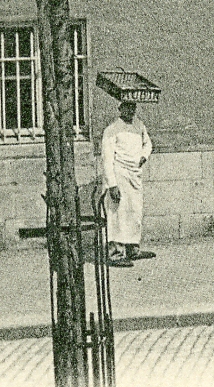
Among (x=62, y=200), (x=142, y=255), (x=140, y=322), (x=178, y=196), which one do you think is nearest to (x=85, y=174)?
(x=178, y=196)

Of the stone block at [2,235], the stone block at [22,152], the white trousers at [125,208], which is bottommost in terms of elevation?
the stone block at [2,235]

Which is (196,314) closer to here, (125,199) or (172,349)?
(172,349)

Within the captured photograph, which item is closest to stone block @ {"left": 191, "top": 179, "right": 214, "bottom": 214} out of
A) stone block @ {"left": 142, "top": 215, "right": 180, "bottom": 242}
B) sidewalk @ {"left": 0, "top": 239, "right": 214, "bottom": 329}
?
stone block @ {"left": 142, "top": 215, "right": 180, "bottom": 242}

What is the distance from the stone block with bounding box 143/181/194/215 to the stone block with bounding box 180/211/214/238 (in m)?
0.10

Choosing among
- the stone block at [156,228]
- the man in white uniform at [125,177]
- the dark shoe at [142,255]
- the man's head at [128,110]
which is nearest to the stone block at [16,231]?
the stone block at [156,228]

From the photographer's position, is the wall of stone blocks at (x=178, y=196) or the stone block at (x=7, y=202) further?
the wall of stone blocks at (x=178, y=196)

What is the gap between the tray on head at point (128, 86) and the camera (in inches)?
503

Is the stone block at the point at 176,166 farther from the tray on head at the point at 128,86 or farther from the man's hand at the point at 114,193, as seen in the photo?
the man's hand at the point at 114,193

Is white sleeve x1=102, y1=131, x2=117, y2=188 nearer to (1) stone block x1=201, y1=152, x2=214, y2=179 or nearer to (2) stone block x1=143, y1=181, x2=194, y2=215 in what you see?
(2) stone block x1=143, y1=181, x2=194, y2=215

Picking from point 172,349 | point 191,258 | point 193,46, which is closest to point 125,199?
point 191,258

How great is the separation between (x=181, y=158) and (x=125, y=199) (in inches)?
84.2

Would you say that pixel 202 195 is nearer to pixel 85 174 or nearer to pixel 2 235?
pixel 85 174

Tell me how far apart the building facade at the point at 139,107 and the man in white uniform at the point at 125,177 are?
1577mm

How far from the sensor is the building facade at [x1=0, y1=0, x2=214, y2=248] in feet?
46.3
